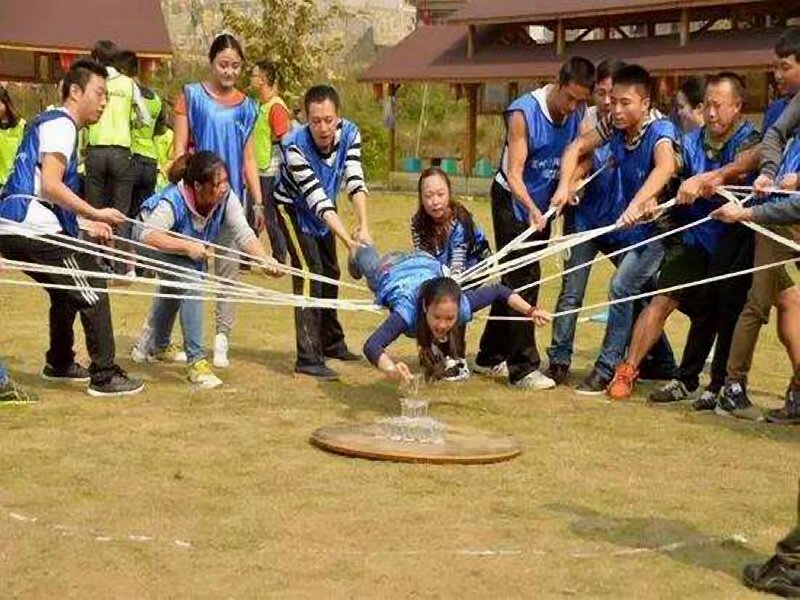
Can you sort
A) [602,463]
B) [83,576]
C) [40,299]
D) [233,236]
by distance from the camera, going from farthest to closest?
[40,299]
[233,236]
[602,463]
[83,576]

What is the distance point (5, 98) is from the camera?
10.4 m

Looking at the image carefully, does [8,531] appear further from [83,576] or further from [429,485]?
[429,485]

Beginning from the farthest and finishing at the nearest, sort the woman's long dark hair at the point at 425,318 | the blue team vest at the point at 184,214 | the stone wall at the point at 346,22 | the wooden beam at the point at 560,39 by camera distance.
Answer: the stone wall at the point at 346,22
the wooden beam at the point at 560,39
the blue team vest at the point at 184,214
the woman's long dark hair at the point at 425,318

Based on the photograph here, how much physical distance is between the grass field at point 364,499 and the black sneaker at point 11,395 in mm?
105

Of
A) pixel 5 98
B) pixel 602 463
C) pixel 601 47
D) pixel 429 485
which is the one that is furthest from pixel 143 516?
pixel 601 47

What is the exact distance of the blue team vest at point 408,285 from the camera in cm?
751

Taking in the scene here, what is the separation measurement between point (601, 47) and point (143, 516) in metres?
23.1

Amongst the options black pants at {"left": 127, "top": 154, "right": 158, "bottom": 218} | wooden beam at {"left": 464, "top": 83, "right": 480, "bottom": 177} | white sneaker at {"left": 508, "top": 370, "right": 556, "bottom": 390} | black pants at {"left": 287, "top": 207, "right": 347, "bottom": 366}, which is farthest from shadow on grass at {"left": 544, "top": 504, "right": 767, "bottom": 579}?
wooden beam at {"left": 464, "top": 83, "right": 480, "bottom": 177}

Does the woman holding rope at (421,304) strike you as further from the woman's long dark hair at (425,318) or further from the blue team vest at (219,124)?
the blue team vest at (219,124)

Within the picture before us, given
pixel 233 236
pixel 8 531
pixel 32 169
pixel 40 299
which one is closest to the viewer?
pixel 8 531

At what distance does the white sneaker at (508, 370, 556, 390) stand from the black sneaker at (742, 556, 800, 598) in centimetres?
367

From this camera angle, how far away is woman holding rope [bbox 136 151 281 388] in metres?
8.16

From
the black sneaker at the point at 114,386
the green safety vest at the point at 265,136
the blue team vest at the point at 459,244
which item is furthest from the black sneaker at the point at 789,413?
the green safety vest at the point at 265,136

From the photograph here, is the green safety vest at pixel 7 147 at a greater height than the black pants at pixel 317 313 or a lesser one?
greater
